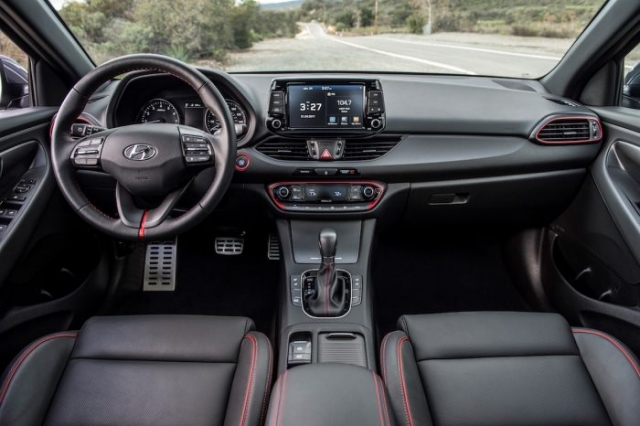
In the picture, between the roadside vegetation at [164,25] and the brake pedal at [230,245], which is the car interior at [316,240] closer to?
the brake pedal at [230,245]

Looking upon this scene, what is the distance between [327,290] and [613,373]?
106 cm

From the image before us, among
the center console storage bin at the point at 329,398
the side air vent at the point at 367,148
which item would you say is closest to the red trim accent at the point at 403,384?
the center console storage bin at the point at 329,398

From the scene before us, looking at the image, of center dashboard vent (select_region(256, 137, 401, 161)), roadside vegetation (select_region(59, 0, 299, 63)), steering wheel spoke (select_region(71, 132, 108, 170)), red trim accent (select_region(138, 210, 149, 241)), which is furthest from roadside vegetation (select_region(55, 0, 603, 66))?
red trim accent (select_region(138, 210, 149, 241))

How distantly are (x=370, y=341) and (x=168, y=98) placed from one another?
1404 millimetres

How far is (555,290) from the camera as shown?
255cm

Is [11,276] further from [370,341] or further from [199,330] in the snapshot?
[370,341]

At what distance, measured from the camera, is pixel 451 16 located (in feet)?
7.98

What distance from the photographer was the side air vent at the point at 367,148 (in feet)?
7.18

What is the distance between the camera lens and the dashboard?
84.1 inches

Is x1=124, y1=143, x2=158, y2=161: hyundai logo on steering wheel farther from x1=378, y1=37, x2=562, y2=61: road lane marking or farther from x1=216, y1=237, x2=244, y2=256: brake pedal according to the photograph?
x1=378, y1=37, x2=562, y2=61: road lane marking

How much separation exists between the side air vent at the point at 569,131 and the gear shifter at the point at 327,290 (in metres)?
1.09

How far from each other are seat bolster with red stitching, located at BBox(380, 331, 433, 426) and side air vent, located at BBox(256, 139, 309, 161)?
914 millimetres

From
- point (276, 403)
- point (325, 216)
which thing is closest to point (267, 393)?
point (276, 403)

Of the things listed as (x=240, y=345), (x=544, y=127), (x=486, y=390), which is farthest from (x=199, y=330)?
(x=544, y=127)
